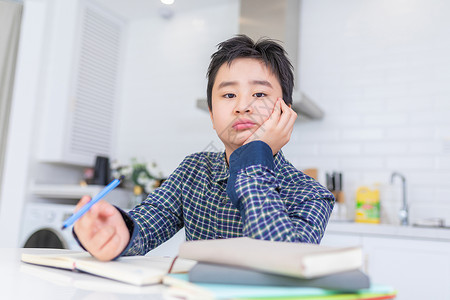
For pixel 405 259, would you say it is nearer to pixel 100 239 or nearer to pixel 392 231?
pixel 392 231

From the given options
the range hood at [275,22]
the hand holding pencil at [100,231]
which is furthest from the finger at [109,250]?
the range hood at [275,22]

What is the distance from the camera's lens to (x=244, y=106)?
97 cm

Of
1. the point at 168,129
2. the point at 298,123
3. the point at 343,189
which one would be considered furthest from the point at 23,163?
the point at 343,189

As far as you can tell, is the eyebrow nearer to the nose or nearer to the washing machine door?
the nose

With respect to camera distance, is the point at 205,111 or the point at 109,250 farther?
the point at 205,111

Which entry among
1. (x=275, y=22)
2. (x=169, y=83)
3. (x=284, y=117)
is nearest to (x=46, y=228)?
(x=169, y=83)

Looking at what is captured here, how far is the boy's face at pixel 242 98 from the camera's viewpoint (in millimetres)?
965

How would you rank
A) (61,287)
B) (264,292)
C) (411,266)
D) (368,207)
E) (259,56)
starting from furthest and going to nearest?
(368,207) → (411,266) → (259,56) → (61,287) → (264,292)

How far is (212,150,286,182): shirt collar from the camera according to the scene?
1.03 m

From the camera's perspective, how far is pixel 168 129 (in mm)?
3393

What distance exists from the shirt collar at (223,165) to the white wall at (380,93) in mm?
1701

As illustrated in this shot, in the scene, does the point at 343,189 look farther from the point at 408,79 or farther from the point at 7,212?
the point at 7,212

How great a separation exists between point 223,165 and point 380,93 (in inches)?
74.2

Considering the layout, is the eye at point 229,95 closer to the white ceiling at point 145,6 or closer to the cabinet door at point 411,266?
the cabinet door at point 411,266
